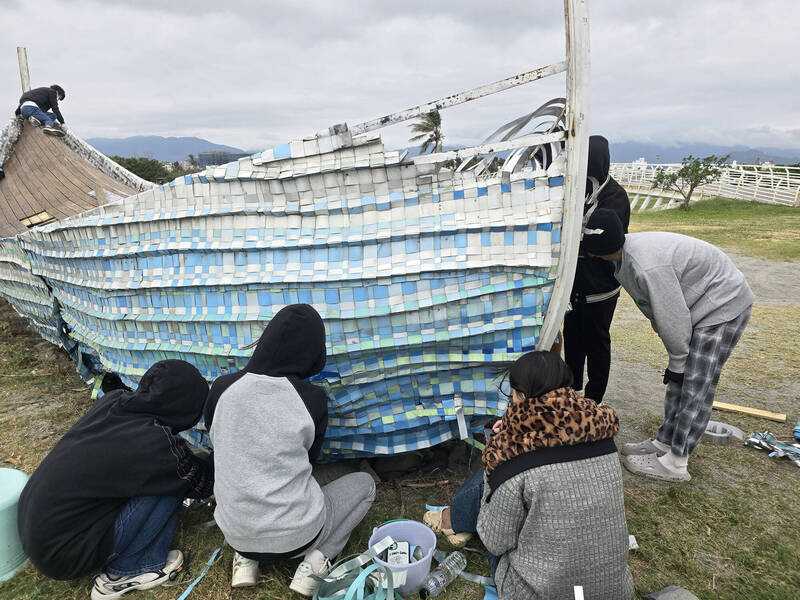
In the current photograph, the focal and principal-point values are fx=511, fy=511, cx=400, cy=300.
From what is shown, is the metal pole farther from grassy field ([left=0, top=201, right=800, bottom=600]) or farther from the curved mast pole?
the curved mast pole

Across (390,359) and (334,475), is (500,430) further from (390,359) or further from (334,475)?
(334,475)

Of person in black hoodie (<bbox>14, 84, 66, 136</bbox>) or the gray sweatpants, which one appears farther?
person in black hoodie (<bbox>14, 84, 66, 136</bbox>)

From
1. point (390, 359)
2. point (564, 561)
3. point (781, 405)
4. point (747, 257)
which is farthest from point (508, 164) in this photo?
point (747, 257)

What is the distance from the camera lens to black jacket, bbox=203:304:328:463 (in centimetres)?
217

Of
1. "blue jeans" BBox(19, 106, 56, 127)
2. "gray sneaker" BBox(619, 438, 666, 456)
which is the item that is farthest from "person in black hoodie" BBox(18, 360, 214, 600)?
"blue jeans" BBox(19, 106, 56, 127)

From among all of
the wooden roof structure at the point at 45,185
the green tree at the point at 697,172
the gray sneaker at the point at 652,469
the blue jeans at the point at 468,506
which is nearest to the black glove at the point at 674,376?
the gray sneaker at the point at 652,469

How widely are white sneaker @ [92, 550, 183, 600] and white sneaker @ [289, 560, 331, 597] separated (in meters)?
0.64

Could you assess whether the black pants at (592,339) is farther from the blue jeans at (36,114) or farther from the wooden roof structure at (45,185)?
the blue jeans at (36,114)

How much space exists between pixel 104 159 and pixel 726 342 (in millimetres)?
6674

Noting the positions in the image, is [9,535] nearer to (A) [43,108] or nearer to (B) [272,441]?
(B) [272,441]

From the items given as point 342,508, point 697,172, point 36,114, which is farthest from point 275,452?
point 697,172

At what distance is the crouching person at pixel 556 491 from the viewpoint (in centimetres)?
181

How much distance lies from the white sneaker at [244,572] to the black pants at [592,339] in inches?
89.9

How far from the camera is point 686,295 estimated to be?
2.83 metres
